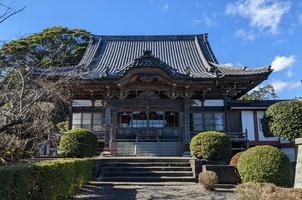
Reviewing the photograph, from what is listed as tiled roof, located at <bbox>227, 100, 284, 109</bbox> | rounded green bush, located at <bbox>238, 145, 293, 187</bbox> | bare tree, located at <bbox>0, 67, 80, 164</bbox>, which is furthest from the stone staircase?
tiled roof, located at <bbox>227, 100, 284, 109</bbox>

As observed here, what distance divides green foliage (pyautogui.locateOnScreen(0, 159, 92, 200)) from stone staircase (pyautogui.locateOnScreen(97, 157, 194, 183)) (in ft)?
6.23

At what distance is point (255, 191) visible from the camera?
15.4 ft

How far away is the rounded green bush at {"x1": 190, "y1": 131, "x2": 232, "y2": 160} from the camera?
9398 millimetres

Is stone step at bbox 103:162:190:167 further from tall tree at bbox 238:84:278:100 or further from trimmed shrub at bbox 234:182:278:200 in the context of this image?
tall tree at bbox 238:84:278:100

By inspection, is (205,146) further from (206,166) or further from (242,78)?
(242,78)

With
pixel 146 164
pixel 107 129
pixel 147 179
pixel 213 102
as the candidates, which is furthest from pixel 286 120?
pixel 107 129

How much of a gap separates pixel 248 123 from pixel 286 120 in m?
5.08

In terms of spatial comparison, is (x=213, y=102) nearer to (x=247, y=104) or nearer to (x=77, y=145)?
(x=247, y=104)

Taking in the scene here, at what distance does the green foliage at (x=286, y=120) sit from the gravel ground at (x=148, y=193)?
12.9 feet

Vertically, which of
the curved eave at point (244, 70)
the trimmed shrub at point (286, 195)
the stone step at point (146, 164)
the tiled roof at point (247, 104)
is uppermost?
the curved eave at point (244, 70)

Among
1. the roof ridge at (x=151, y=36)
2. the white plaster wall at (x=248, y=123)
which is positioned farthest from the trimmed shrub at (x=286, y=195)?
the roof ridge at (x=151, y=36)

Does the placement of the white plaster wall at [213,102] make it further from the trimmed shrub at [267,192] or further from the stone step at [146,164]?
the trimmed shrub at [267,192]

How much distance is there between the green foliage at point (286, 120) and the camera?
978 cm

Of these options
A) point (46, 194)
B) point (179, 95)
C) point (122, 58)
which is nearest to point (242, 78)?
point (179, 95)
